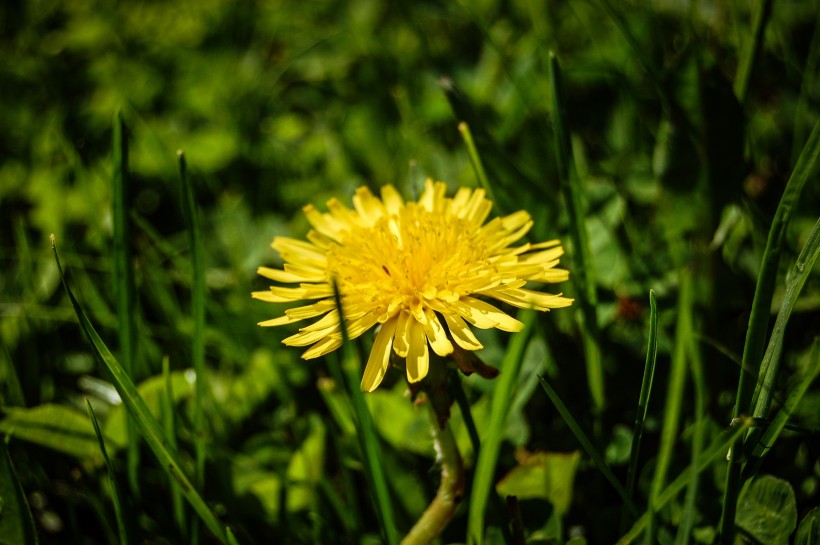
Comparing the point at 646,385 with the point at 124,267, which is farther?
the point at 124,267

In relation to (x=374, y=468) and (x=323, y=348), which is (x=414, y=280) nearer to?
(x=323, y=348)

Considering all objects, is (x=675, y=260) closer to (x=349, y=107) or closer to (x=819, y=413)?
(x=819, y=413)

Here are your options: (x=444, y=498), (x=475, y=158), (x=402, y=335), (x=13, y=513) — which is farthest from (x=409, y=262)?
(x=13, y=513)

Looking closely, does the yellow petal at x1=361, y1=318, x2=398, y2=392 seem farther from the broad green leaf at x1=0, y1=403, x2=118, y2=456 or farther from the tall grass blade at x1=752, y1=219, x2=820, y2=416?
the broad green leaf at x1=0, y1=403, x2=118, y2=456

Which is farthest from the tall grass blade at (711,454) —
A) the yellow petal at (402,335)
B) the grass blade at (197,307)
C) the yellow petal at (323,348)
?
the grass blade at (197,307)

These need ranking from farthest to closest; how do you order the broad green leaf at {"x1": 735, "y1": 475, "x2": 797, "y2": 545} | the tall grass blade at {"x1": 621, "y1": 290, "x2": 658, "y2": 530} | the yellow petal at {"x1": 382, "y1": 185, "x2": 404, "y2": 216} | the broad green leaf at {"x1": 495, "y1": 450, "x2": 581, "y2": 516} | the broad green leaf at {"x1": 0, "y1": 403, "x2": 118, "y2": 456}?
the yellow petal at {"x1": 382, "y1": 185, "x2": 404, "y2": 216} → the broad green leaf at {"x1": 0, "y1": 403, "x2": 118, "y2": 456} → the broad green leaf at {"x1": 495, "y1": 450, "x2": 581, "y2": 516} → the broad green leaf at {"x1": 735, "y1": 475, "x2": 797, "y2": 545} → the tall grass blade at {"x1": 621, "y1": 290, "x2": 658, "y2": 530}

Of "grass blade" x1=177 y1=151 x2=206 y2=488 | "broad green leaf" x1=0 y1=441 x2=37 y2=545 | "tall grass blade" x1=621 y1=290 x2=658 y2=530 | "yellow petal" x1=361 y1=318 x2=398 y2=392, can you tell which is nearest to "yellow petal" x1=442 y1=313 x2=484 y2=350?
"yellow petal" x1=361 y1=318 x2=398 y2=392
